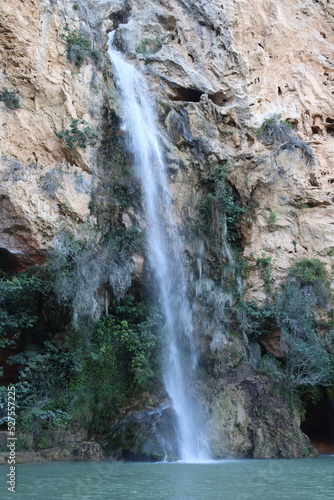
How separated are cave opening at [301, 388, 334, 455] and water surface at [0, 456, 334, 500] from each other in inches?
182

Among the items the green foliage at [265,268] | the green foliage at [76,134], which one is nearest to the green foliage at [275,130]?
the green foliage at [265,268]

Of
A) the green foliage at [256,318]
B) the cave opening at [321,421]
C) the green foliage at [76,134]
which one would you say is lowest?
the cave opening at [321,421]

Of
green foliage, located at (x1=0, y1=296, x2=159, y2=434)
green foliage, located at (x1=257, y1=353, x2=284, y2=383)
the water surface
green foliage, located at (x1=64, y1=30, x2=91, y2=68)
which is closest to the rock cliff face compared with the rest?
green foliage, located at (x1=64, y1=30, x2=91, y2=68)

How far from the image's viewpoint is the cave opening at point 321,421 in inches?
619

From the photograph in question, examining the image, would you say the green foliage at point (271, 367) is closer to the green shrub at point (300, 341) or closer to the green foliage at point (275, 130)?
the green shrub at point (300, 341)

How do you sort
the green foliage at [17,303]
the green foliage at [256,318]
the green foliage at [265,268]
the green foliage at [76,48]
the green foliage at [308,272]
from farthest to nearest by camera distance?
1. the green foliage at [265,268]
2. the green foliage at [308,272]
3. the green foliage at [76,48]
4. the green foliage at [256,318]
5. the green foliage at [17,303]

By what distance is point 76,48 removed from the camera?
15305 mm

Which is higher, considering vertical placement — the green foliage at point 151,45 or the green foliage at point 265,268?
the green foliage at point 151,45

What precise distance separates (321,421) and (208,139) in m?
9.80

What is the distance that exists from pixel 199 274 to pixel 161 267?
1.18 m

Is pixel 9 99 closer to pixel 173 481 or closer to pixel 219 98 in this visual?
pixel 219 98

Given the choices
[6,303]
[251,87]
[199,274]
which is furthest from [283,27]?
[6,303]

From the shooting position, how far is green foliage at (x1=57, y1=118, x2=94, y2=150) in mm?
14469

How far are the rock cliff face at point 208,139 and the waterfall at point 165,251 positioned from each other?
37 cm
